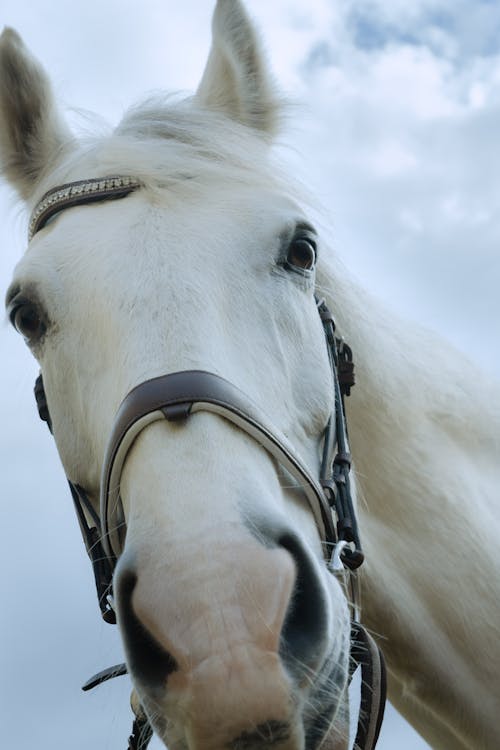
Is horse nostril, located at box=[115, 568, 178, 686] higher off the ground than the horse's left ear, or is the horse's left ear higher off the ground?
the horse's left ear

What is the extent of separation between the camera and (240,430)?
2.36 m

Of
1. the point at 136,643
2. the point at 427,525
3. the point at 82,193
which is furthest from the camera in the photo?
the point at 427,525

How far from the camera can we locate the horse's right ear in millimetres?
3867

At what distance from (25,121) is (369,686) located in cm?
318

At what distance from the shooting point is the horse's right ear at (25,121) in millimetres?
3867

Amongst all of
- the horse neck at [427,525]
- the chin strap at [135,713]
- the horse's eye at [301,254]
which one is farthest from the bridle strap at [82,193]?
the chin strap at [135,713]

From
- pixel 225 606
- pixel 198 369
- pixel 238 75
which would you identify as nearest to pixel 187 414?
pixel 198 369

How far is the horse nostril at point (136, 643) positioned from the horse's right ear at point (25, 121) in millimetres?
2549

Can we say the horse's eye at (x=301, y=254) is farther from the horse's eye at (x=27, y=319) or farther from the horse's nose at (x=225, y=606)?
the horse's nose at (x=225, y=606)

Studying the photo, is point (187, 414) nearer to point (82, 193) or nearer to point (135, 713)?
point (135, 713)

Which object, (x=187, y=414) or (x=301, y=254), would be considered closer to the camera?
(x=187, y=414)

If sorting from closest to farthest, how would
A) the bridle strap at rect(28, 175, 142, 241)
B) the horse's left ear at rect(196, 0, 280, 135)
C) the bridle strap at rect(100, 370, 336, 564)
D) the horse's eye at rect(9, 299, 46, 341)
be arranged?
the bridle strap at rect(100, 370, 336, 564), the horse's eye at rect(9, 299, 46, 341), the bridle strap at rect(28, 175, 142, 241), the horse's left ear at rect(196, 0, 280, 135)

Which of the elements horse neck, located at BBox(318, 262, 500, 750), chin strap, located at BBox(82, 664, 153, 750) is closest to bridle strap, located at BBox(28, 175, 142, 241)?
horse neck, located at BBox(318, 262, 500, 750)

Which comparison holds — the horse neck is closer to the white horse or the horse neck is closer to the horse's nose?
the white horse
